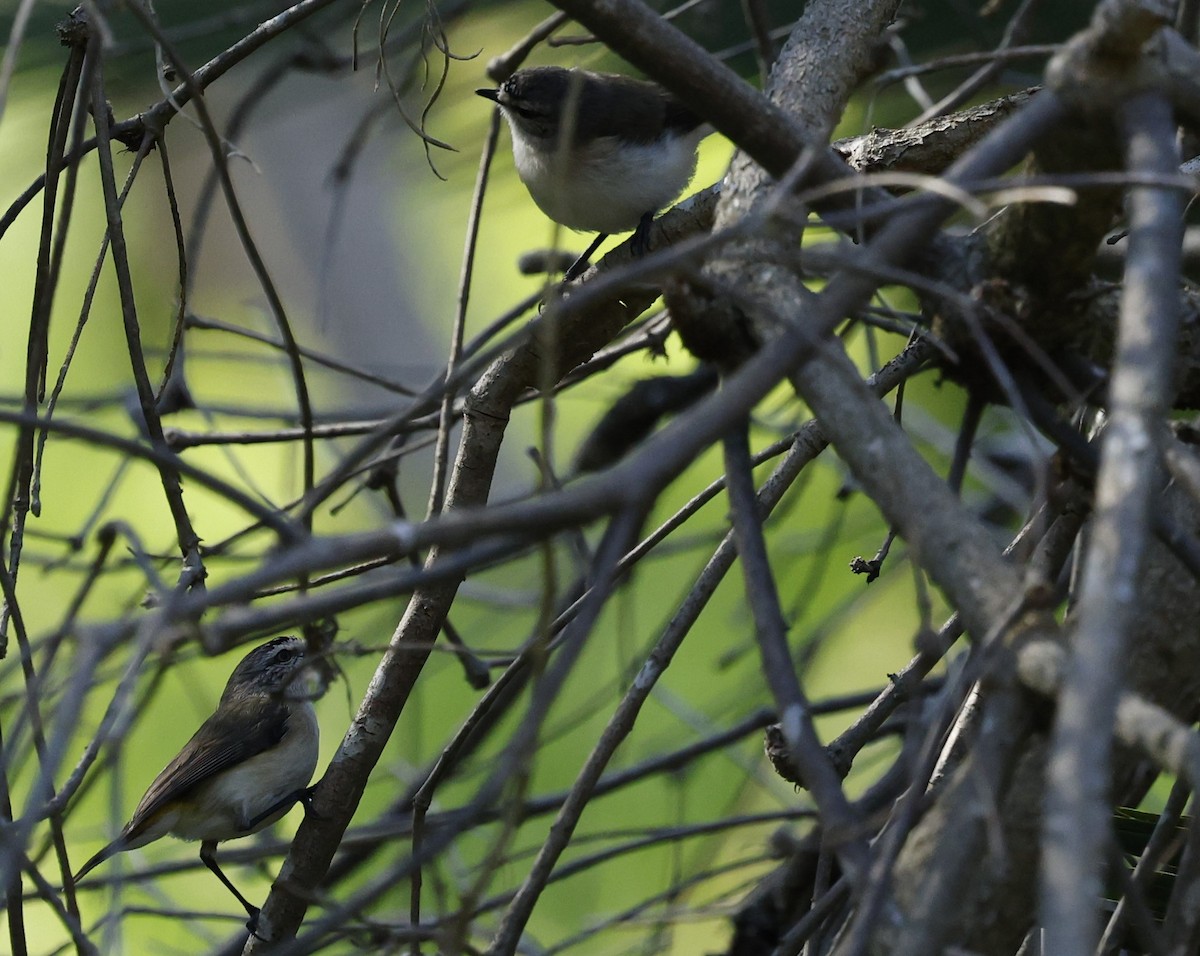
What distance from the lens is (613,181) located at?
338 cm

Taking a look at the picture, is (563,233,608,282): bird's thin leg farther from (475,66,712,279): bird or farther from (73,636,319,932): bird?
(73,636,319,932): bird

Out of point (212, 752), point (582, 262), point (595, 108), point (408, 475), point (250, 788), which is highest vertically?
point (408, 475)

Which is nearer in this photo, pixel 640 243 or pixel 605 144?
pixel 640 243

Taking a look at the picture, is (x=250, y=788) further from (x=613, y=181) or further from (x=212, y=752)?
(x=613, y=181)

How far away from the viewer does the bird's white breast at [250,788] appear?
362cm

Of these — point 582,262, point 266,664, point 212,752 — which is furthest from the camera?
point 266,664

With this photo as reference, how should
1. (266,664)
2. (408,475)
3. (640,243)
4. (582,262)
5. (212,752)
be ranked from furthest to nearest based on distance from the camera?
(408,475)
(266,664)
(212,752)
(582,262)
(640,243)

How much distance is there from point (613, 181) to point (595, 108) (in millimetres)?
265

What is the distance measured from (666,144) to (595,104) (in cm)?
24

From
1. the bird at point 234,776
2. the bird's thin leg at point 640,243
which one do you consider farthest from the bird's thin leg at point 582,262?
the bird at point 234,776

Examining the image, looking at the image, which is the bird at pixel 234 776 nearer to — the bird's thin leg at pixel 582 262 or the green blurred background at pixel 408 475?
the green blurred background at pixel 408 475

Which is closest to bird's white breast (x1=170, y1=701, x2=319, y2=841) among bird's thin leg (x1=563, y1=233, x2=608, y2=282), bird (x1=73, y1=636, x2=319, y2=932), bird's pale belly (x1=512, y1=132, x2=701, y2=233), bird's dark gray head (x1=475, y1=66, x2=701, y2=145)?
bird (x1=73, y1=636, x2=319, y2=932)

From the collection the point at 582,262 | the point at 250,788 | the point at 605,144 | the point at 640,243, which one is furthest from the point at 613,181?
the point at 250,788

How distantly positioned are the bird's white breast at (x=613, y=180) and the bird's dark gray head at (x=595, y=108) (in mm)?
41
